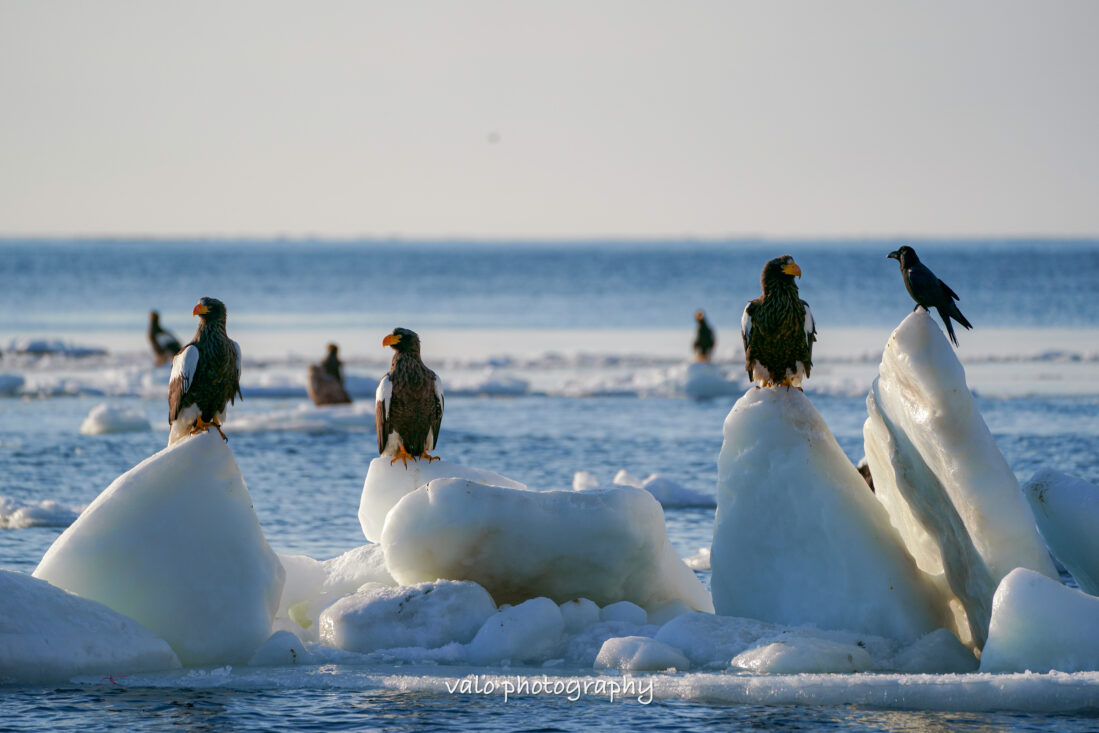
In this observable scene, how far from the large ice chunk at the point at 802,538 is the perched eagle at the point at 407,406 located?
9.17ft

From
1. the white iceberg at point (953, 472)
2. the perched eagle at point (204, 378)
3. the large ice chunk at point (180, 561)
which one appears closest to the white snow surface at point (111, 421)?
the perched eagle at point (204, 378)

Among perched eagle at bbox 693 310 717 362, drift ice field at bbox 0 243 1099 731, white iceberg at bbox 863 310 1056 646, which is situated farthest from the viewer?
perched eagle at bbox 693 310 717 362

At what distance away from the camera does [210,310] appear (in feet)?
35.7

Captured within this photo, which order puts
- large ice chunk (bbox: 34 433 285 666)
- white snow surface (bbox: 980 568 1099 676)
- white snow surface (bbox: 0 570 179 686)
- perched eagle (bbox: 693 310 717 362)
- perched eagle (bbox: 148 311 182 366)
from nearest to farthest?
white snow surface (bbox: 980 568 1099 676) < white snow surface (bbox: 0 570 179 686) < large ice chunk (bbox: 34 433 285 666) < perched eagle (bbox: 693 310 717 362) < perched eagle (bbox: 148 311 182 366)

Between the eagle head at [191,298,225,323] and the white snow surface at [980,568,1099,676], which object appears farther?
the eagle head at [191,298,225,323]

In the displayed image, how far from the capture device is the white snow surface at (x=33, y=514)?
587 inches

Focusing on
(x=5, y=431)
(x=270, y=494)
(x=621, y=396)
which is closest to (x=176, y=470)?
(x=270, y=494)

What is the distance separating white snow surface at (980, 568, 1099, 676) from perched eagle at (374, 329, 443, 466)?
499 cm

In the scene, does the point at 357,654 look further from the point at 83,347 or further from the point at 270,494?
the point at 83,347

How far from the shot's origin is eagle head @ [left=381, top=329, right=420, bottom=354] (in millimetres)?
11973

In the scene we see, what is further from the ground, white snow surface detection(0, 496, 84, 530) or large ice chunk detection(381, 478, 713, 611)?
large ice chunk detection(381, 478, 713, 611)

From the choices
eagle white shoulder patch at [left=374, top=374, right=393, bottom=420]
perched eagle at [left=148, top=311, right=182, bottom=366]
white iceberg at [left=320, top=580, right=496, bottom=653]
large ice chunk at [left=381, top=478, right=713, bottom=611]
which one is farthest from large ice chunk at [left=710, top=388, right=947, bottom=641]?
perched eagle at [left=148, top=311, right=182, bottom=366]

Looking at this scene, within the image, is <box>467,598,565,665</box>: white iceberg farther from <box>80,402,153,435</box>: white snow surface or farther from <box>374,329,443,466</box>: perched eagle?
<box>80,402,153,435</box>: white snow surface

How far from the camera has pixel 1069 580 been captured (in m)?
12.8
